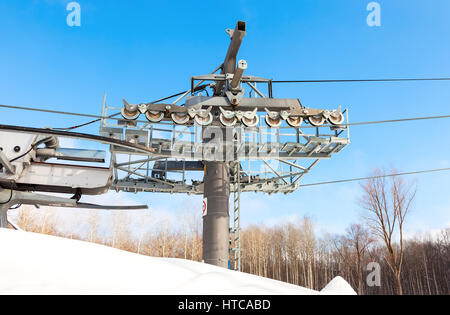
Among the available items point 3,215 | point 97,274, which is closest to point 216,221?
point 3,215

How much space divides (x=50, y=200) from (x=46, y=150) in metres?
1.53

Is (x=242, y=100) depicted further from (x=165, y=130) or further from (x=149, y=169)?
(x=149, y=169)

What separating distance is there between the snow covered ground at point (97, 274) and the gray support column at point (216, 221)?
1220 cm

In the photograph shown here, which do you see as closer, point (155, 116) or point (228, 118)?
point (228, 118)

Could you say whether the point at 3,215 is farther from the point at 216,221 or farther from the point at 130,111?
the point at 216,221

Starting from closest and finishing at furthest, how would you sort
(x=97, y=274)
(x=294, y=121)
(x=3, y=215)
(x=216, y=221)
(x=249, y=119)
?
(x=97, y=274)
(x=3, y=215)
(x=249, y=119)
(x=294, y=121)
(x=216, y=221)

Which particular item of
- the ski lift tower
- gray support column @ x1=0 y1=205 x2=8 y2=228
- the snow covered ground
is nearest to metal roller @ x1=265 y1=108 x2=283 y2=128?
the ski lift tower

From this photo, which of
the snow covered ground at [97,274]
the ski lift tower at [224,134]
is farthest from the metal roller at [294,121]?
the snow covered ground at [97,274]

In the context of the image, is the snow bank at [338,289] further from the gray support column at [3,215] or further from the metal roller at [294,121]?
the metal roller at [294,121]

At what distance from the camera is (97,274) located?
258 cm

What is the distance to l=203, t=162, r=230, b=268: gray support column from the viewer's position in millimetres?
15008

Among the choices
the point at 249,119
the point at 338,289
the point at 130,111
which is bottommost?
the point at 338,289

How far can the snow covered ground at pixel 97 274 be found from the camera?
2.38 metres

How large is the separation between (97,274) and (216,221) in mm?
12702
